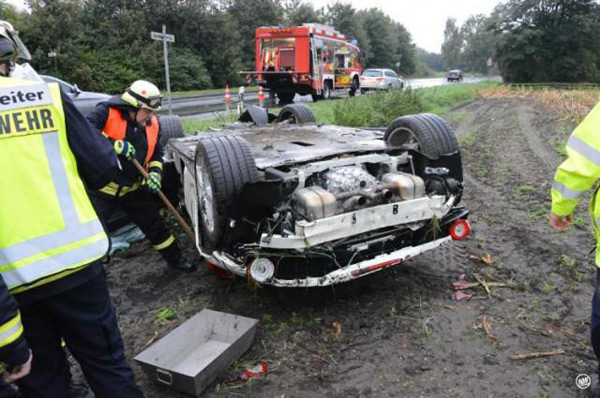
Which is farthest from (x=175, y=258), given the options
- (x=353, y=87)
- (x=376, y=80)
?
(x=376, y=80)

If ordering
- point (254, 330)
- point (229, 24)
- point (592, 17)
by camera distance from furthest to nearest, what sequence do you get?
point (592, 17), point (229, 24), point (254, 330)

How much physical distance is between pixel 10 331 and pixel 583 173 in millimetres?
2306

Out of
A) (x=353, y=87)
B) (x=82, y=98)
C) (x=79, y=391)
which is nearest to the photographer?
(x=79, y=391)

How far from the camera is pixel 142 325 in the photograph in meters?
3.35

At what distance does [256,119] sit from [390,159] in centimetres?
257

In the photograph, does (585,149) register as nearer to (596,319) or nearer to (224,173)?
(596,319)

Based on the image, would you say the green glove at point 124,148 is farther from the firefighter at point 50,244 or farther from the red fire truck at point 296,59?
the red fire truck at point 296,59

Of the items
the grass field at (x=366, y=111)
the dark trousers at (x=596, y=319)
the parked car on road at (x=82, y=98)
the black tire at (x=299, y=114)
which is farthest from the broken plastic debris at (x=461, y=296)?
the parked car on road at (x=82, y=98)

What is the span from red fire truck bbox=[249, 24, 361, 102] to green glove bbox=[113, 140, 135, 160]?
14428 mm

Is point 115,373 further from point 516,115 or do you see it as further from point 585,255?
point 516,115

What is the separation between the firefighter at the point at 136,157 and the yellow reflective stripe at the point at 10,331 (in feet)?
6.79

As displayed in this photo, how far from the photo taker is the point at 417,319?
10.4ft

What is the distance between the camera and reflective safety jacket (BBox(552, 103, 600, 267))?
1981 millimetres

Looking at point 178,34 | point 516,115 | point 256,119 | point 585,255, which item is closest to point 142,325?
point 256,119
